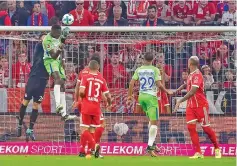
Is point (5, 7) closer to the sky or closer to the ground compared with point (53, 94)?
closer to the sky

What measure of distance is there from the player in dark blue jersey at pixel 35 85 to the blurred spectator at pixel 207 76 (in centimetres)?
387

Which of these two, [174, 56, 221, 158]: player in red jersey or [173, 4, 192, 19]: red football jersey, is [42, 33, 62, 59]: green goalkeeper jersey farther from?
[173, 4, 192, 19]: red football jersey

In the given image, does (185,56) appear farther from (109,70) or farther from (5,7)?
(5,7)

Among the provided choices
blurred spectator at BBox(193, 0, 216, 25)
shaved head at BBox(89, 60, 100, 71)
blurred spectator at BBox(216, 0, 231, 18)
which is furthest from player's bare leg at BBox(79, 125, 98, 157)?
blurred spectator at BBox(216, 0, 231, 18)

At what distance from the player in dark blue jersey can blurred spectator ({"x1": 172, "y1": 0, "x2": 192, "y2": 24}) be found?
17.5 feet

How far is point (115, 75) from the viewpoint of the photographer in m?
22.9

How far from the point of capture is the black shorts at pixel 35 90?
21.9m

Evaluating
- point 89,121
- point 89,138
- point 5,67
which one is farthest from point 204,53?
point 89,138

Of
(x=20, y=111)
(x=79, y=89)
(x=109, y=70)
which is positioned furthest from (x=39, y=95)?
(x=79, y=89)

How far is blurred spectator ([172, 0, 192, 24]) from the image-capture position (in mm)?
25953

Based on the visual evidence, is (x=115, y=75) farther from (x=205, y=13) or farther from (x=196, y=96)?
(x=205, y=13)

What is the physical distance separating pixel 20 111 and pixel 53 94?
0.97 m

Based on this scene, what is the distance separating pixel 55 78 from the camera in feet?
70.6

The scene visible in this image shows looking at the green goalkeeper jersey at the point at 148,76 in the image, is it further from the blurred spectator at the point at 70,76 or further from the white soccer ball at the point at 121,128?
the blurred spectator at the point at 70,76
